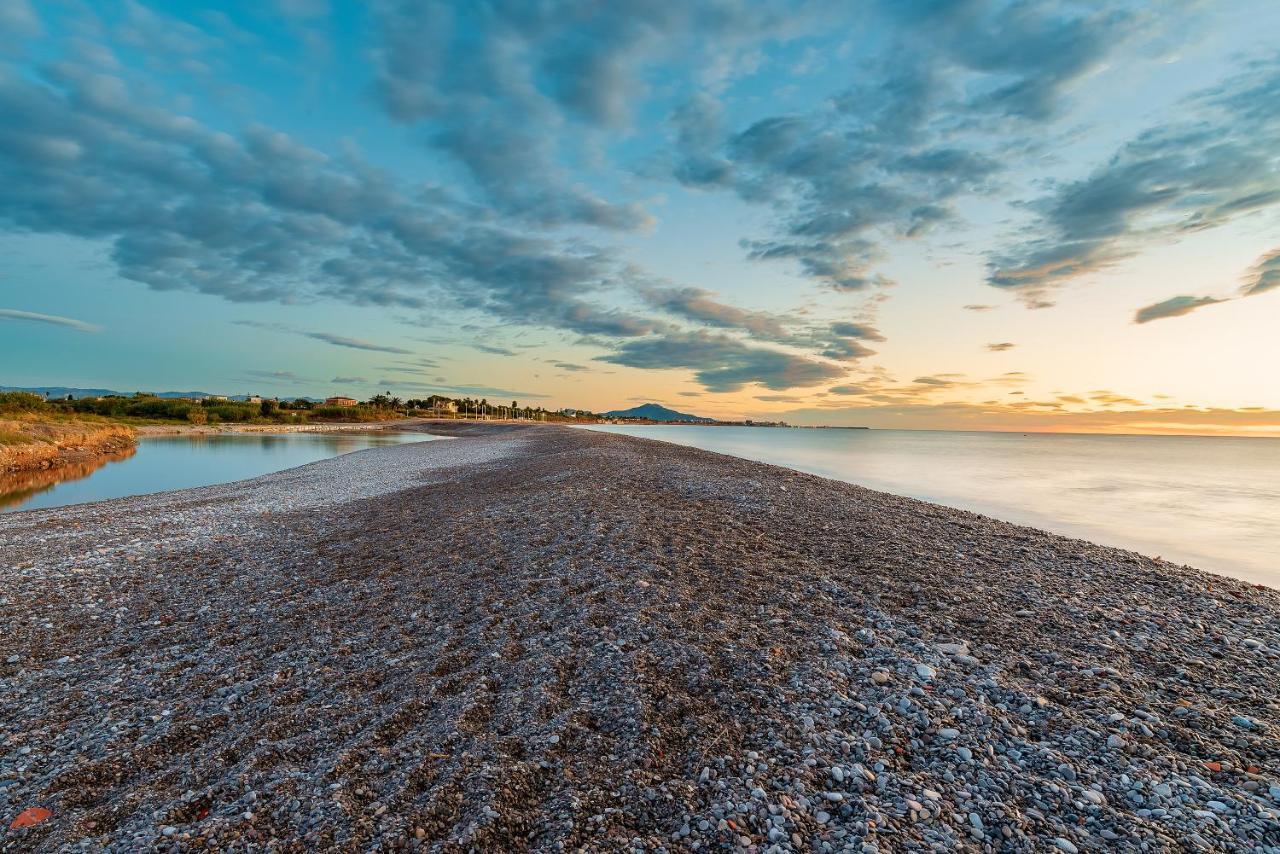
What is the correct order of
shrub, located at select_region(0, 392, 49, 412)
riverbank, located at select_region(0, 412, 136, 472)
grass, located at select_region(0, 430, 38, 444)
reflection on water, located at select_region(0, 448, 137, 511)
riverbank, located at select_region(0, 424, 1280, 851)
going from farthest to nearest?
shrub, located at select_region(0, 392, 49, 412)
grass, located at select_region(0, 430, 38, 444)
riverbank, located at select_region(0, 412, 136, 472)
reflection on water, located at select_region(0, 448, 137, 511)
riverbank, located at select_region(0, 424, 1280, 851)

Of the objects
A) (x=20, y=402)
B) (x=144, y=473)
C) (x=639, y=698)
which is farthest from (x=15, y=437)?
(x=639, y=698)

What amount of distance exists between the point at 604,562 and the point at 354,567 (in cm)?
525

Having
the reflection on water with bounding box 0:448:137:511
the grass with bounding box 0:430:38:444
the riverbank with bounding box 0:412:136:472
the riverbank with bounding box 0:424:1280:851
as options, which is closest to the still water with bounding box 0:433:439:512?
the reflection on water with bounding box 0:448:137:511

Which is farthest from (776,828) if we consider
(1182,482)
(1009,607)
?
(1182,482)

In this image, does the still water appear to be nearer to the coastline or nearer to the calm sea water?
the coastline

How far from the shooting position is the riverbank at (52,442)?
111 feet

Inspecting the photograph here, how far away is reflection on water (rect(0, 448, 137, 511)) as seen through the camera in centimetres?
2358

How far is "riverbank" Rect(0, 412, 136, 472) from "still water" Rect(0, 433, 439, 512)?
142 centimetres

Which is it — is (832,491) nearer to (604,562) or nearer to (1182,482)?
(604,562)

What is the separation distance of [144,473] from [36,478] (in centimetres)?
426

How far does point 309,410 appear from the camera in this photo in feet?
455

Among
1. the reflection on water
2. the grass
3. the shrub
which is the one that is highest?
the shrub

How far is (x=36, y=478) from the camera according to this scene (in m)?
29.5

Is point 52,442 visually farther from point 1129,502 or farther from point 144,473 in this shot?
point 1129,502
